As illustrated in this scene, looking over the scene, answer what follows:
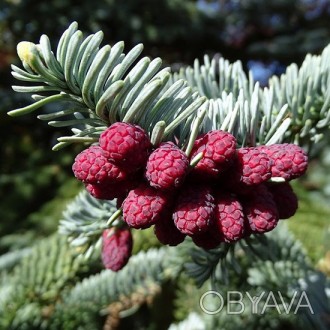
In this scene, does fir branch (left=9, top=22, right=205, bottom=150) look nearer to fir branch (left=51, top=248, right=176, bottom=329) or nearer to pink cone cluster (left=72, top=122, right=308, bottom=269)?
pink cone cluster (left=72, top=122, right=308, bottom=269)

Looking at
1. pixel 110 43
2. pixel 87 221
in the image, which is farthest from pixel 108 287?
pixel 110 43

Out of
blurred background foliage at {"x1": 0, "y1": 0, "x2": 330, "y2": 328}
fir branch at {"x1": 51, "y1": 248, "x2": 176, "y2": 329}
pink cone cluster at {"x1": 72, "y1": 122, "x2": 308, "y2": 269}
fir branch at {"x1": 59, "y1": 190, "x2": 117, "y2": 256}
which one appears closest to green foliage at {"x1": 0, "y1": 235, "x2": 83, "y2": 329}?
fir branch at {"x1": 51, "y1": 248, "x2": 176, "y2": 329}

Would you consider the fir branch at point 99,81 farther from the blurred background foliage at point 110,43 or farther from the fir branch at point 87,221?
the blurred background foliage at point 110,43

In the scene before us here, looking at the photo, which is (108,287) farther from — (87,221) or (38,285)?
(87,221)

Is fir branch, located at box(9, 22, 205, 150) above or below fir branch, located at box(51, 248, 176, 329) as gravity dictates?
above

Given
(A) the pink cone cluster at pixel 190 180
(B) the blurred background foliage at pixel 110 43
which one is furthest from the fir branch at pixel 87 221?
(B) the blurred background foliage at pixel 110 43

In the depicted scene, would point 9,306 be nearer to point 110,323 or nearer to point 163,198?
point 110,323

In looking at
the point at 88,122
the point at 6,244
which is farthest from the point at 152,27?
the point at 88,122
